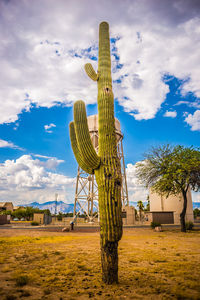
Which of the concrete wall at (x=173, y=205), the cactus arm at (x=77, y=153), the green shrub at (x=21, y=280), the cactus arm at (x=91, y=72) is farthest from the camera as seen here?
the concrete wall at (x=173, y=205)

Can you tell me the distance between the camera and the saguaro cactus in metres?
5.99

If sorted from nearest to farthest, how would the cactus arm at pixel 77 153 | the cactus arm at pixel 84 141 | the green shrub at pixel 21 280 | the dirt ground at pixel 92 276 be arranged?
1. the dirt ground at pixel 92 276
2. the green shrub at pixel 21 280
3. the cactus arm at pixel 84 141
4. the cactus arm at pixel 77 153

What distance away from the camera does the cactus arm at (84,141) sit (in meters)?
6.37

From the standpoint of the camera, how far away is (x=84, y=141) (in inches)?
253

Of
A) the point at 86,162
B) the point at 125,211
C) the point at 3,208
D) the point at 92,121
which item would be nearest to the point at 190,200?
the point at 125,211

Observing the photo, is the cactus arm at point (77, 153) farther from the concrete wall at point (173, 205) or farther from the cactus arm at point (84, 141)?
the concrete wall at point (173, 205)

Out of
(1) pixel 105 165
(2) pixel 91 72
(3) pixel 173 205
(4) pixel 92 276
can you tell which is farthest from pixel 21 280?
(3) pixel 173 205

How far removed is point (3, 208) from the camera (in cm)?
7906

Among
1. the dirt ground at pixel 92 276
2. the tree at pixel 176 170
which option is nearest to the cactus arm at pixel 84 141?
the dirt ground at pixel 92 276

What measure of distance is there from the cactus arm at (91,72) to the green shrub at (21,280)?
7.19 meters

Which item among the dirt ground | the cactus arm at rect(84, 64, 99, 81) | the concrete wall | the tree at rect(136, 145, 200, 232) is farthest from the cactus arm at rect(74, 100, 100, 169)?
the concrete wall

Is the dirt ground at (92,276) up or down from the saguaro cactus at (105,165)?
down

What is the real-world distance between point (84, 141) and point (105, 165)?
3.34 feet

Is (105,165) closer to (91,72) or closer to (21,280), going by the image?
(91,72)
